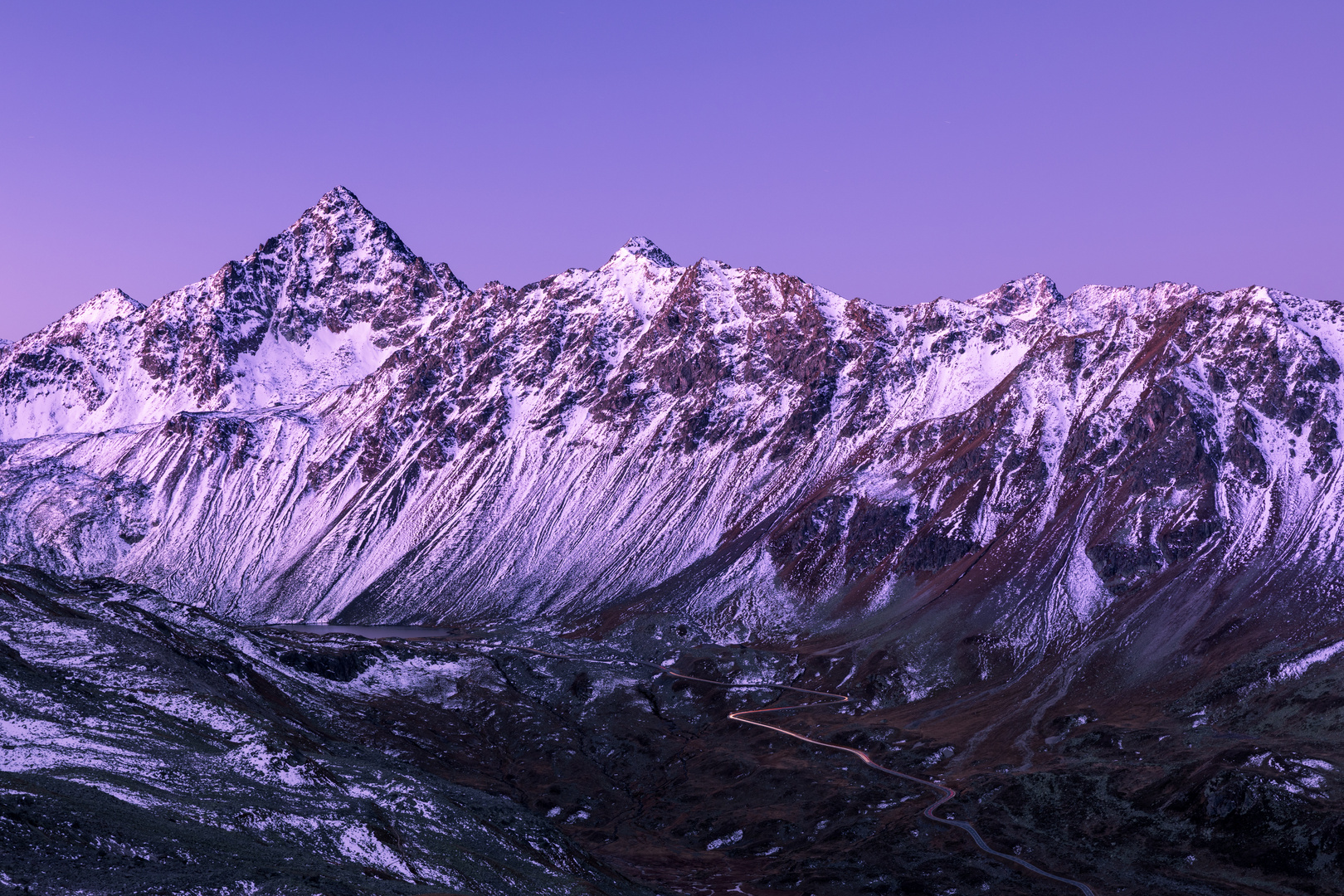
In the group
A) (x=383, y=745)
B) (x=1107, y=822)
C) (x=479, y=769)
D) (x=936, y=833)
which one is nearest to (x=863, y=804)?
(x=936, y=833)

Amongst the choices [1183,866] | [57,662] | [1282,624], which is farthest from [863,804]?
[57,662]

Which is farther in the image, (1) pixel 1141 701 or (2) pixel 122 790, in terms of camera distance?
(1) pixel 1141 701

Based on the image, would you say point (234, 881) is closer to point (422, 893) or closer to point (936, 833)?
point (422, 893)

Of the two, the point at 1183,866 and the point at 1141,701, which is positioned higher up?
the point at 1141,701

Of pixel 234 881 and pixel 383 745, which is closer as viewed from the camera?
pixel 234 881

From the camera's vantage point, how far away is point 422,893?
79125 mm

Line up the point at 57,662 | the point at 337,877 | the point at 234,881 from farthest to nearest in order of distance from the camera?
the point at 57,662
the point at 337,877
the point at 234,881

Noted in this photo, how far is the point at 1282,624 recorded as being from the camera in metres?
199

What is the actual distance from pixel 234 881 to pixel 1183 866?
105 metres

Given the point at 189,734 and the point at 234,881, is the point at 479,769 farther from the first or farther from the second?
the point at 234,881

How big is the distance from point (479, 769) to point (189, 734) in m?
72.3

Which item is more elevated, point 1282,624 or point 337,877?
point 1282,624

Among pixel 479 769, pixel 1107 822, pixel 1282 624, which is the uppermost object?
pixel 1282 624

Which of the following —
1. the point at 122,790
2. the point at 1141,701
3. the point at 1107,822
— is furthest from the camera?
the point at 1141,701
